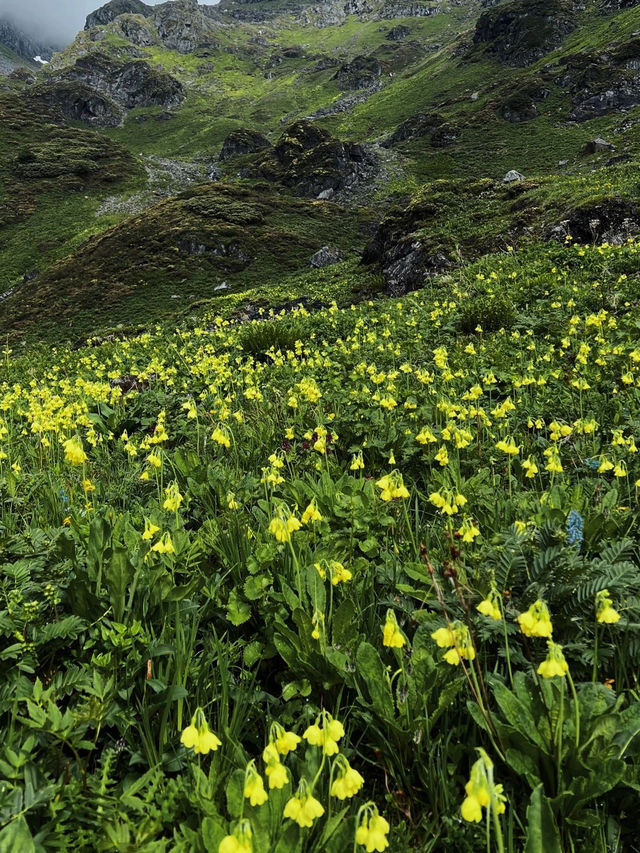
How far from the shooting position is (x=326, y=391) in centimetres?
634

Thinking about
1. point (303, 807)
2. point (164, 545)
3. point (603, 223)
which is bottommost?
point (603, 223)

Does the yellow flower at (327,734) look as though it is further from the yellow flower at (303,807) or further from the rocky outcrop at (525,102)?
the rocky outcrop at (525,102)

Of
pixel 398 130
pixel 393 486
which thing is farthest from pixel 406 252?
pixel 398 130

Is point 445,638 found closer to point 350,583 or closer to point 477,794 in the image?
point 477,794

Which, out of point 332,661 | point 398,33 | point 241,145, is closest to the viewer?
point 332,661

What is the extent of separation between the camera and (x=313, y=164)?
59.4 m

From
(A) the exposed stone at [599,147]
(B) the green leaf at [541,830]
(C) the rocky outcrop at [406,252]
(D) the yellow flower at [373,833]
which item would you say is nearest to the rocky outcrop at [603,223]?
(C) the rocky outcrop at [406,252]

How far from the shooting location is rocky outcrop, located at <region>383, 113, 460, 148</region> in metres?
69.3

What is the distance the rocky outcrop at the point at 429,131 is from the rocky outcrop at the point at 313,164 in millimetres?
13816

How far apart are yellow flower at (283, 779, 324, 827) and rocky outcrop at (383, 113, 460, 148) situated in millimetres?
80829

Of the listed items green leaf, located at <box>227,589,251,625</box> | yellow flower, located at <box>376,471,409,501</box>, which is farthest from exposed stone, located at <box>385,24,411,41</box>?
green leaf, located at <box>227,589,251,625</box>

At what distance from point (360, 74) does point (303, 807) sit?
160869 mm

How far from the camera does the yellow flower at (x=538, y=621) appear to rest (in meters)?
1.50

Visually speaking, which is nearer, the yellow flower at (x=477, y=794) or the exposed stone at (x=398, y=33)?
the yellow flower at (x=477, y=794)
